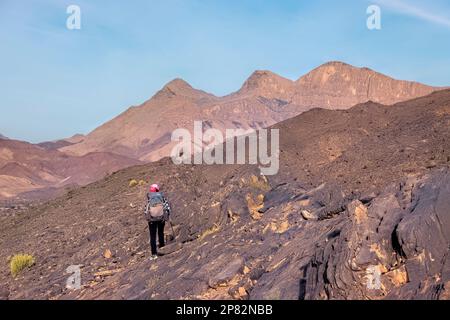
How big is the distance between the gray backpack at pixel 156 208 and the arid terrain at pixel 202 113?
63.8m

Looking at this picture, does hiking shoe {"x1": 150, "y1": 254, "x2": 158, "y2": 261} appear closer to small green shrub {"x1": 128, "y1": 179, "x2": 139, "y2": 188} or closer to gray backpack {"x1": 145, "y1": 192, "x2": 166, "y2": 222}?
gray backpack {"x1": 145, "y1": 192, "x2": 166, "y2": 222}

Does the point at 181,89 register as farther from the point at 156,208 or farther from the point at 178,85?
the point at 156,208

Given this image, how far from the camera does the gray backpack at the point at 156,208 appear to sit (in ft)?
33.7

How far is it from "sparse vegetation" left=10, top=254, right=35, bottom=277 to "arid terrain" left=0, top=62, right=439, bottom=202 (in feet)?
196

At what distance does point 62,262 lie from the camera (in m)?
13.6

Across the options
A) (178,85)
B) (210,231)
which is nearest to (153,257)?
(210,231)

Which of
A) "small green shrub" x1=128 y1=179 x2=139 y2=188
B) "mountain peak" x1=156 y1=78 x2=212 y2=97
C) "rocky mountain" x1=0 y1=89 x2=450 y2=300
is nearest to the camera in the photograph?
"rocky mountain" x1=0 y1=89 x2=450 y2=300

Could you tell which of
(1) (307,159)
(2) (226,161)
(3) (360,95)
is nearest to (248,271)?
(1) (307,159)

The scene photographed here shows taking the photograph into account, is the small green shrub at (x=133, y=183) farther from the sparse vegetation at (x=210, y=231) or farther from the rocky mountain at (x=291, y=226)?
the sparse vegetation at (x=210, y=231)

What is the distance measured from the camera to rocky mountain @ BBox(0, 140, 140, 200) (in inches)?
2352

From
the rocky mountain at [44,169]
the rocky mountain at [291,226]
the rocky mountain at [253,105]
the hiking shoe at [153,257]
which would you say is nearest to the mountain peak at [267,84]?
the rocky mountain at [253,105]

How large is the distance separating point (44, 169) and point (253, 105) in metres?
40.0

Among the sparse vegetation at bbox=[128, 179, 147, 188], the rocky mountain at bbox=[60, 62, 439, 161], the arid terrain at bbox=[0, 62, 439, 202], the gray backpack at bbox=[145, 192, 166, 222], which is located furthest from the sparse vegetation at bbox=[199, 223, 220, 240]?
the rocky mountain at bbox=[60, 62, 439, 161]
